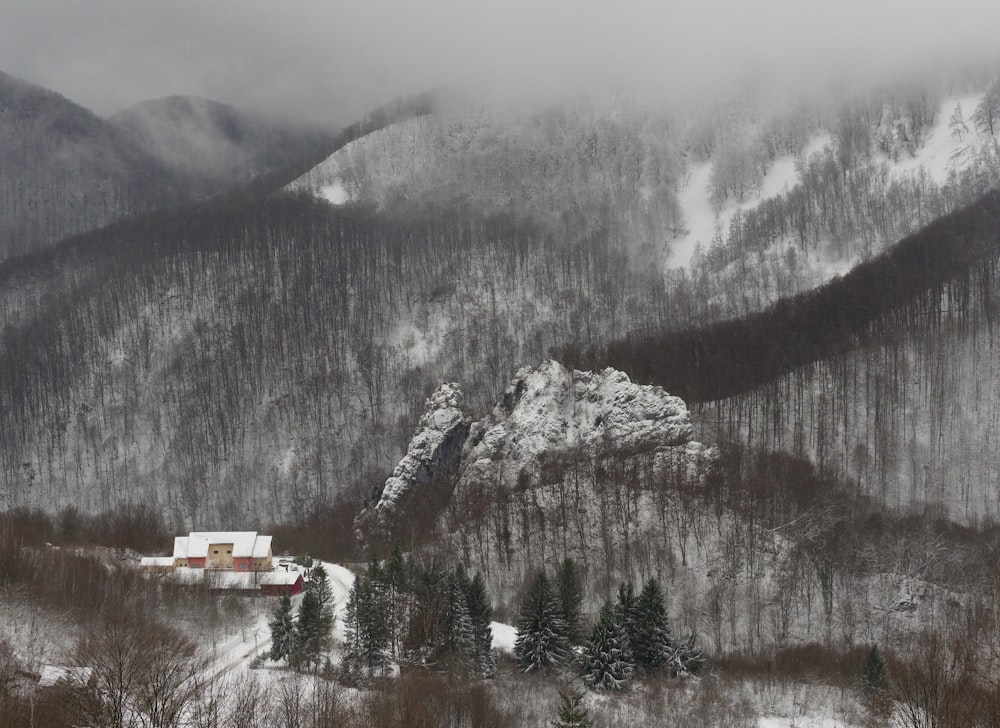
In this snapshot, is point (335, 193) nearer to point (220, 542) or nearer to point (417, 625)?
point (220, 542)

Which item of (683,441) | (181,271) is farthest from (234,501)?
(683,441)

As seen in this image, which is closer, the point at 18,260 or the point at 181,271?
the point at 181,271

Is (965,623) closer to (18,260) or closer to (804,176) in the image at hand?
(804,176)

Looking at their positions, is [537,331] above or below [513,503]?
above

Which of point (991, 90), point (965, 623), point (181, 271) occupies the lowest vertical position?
point (965, 623)

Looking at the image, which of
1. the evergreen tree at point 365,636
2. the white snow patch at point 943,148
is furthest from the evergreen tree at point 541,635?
the white snow patch at point 943,148

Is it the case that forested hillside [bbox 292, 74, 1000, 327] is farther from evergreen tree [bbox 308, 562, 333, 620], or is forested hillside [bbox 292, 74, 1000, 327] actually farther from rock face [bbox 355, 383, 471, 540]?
evergreen tree [bbox 308, 562, 333, 620]

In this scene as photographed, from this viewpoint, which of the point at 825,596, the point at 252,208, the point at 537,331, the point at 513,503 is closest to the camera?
the point at 825,596

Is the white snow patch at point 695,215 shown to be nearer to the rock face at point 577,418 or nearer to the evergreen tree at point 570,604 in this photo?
the rock face at point 577,418
